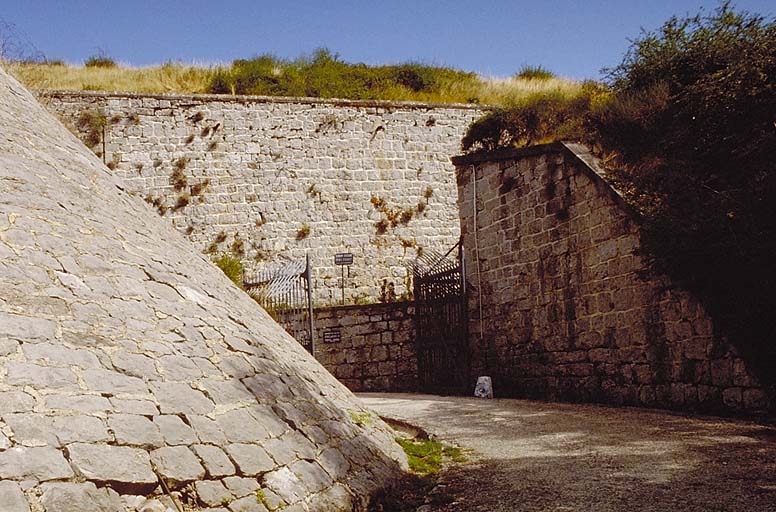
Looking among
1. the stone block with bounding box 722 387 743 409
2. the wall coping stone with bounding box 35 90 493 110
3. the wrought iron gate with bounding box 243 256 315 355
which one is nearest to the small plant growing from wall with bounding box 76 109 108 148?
the wall coping stone with bounding box 35 90 493 110

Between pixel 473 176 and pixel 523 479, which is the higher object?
pixel 473 176

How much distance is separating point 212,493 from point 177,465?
21cm

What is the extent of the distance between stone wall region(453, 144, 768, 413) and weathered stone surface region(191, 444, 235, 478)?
567 cm

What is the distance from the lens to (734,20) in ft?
29.6

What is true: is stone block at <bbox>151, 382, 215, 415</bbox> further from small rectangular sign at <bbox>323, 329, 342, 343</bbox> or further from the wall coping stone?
the wall coping stone

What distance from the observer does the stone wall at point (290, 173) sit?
2073 cm

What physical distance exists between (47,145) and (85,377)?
331 centimetres

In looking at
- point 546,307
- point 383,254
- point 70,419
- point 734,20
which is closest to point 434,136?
point 383,254

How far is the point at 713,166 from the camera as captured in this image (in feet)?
26.6

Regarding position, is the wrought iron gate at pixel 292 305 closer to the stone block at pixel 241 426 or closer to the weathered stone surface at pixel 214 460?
the stone block at pixel 241 426

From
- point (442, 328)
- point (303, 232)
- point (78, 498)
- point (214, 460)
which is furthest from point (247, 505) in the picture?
point (303, 232)

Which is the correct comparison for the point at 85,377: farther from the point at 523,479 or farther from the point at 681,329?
the point at 681,329

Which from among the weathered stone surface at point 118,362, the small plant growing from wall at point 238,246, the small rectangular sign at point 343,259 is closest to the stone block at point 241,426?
the weathered stone surface at point 118,362

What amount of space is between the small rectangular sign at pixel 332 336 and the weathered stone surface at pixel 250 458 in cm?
1083
